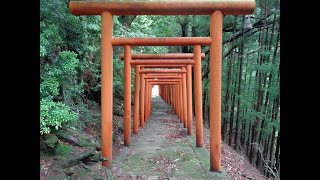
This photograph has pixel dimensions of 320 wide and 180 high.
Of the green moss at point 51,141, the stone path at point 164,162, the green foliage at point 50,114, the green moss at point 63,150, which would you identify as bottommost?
the stone path at point 164,162

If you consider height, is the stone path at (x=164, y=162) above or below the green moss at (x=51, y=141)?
below

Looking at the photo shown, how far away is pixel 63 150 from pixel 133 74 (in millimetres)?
9750

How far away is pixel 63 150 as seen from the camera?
5.02m

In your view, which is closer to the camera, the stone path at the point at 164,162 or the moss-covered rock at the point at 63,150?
the moss-covered rock at the point at 63,150

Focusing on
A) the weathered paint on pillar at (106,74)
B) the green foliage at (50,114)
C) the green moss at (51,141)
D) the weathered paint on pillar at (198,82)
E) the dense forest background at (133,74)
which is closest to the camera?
the green foliage at (50,114)

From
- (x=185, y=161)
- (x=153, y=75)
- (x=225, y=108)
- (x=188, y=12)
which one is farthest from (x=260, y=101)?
(x=188, y=12)

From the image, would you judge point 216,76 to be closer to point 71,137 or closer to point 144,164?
point 144,164

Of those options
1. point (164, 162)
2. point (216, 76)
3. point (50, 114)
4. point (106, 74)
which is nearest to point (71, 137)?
point (106, 74)

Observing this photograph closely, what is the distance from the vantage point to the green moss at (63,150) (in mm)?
4926

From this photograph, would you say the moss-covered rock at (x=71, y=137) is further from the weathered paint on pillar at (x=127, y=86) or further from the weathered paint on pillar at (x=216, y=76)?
the weathered paint on pillar at (x=216, y=76)

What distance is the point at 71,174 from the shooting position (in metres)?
4.37

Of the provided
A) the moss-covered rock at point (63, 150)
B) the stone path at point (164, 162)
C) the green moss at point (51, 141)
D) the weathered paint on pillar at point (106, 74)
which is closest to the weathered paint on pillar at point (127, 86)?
the stone path at point (164, 162)

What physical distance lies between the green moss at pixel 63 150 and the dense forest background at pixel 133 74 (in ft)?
1.19

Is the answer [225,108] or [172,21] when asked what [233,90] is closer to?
[225,108]
